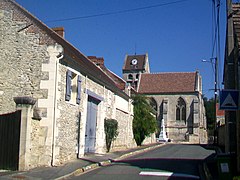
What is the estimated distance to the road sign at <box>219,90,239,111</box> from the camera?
9.99m

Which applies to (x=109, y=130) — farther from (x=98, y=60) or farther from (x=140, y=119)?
(x=140, y=119)

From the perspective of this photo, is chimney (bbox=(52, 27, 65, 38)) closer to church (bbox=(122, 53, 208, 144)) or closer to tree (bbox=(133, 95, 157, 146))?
tree (bbox=(133, 95, 157, 146))

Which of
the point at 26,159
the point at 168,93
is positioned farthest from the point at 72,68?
the point at 168,93

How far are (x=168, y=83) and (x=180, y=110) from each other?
6.51 meters

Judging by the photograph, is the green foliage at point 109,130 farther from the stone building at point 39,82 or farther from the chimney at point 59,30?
the chimney at point 59,30

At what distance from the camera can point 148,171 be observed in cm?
1348

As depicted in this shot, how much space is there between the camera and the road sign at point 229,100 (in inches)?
393

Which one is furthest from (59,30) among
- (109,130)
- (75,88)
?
(109,130)

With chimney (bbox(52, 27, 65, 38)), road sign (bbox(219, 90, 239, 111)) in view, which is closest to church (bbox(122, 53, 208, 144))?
chimney (bbox(52, 27, 65, 38))

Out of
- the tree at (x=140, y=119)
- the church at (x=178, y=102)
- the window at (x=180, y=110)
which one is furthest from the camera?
the window at (x=180, y=110)

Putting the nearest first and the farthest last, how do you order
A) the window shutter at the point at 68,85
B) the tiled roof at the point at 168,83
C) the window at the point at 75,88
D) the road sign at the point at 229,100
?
the road sign at the point at 229,100 < the window shutter at the point at 68,85 < the window at the point at 75,88 < the tiled roof at the point at 168,83

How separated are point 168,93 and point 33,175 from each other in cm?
6274

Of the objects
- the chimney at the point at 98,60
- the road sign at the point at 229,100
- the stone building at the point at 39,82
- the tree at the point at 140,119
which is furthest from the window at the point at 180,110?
the road sign at the point at 229,100

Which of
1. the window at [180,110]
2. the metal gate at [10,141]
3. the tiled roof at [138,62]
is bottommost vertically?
the metal gate at [10,141]
